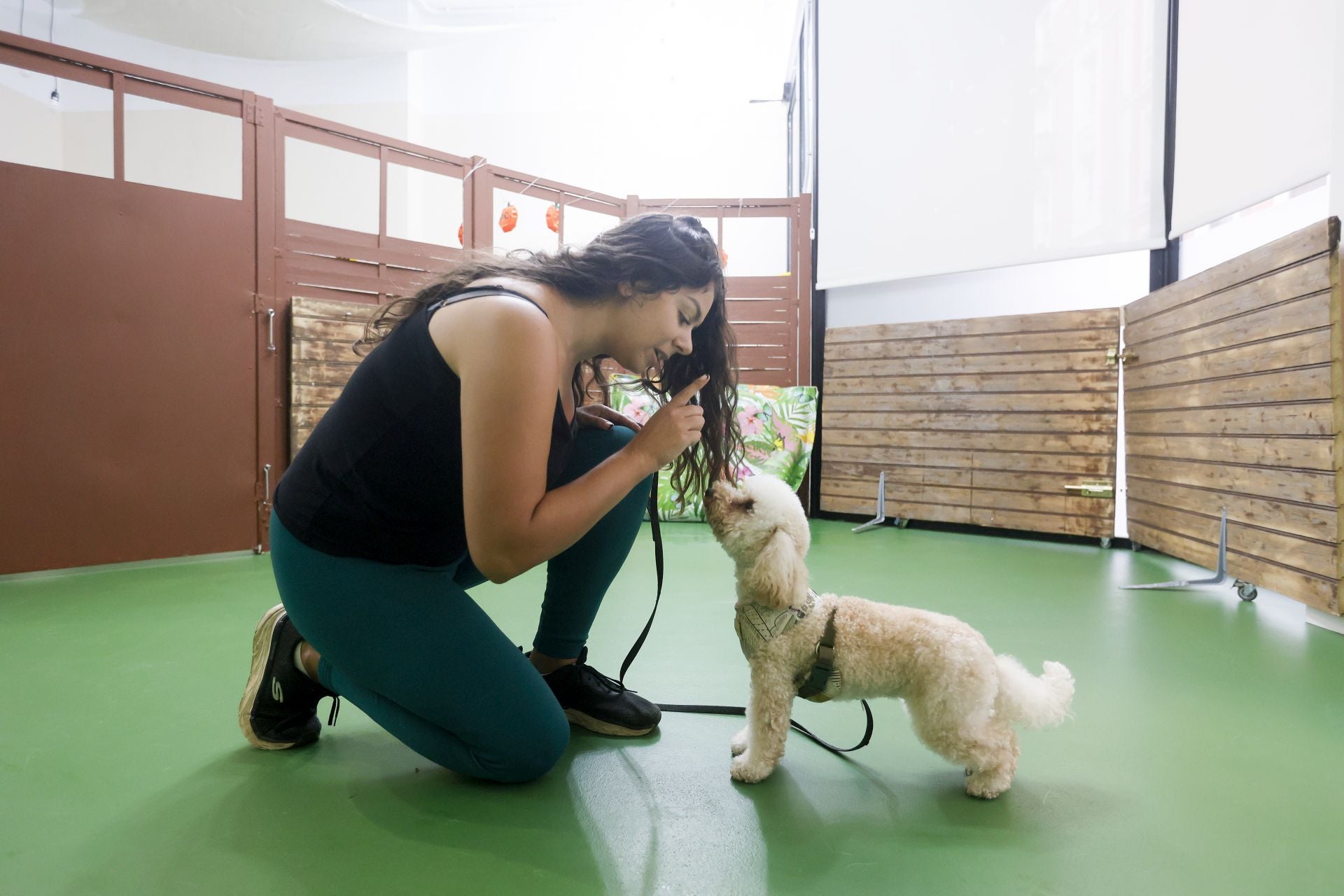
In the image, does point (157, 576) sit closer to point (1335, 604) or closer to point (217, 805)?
point (217, 805)

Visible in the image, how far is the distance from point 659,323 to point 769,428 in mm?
3360

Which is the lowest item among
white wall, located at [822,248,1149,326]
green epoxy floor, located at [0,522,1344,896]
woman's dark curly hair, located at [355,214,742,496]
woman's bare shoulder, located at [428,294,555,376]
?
green epoxy floor, located at [0,522,1344,896]

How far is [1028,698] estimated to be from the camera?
120cm

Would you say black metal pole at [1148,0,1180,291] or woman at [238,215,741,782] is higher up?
black metal pole at [1148,0,1180,291]

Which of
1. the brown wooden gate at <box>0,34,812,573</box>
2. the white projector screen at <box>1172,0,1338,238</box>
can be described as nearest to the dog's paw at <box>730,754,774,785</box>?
the brown wooden gate at <box>0,34,812,573</box>

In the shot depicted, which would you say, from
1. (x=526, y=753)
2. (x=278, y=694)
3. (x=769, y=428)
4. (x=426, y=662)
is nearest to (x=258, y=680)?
(x=278, y=694)

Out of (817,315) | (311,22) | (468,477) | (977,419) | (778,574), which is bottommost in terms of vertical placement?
(778,574)

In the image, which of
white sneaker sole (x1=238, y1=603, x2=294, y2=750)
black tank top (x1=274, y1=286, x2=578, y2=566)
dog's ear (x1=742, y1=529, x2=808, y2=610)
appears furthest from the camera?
white sneaker sole (x1=238, y1=603, x2=294, y2=750)

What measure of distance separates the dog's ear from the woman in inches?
8.9

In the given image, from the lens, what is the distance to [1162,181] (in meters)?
3.39

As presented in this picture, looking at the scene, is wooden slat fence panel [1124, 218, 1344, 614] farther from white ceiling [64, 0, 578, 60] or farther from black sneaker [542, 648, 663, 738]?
white ceiling [64, 0, 578, 60]

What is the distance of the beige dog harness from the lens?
1.23m

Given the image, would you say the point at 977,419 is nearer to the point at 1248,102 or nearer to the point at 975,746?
the point at 1248,102

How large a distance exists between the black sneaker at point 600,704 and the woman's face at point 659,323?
2.15 feet
